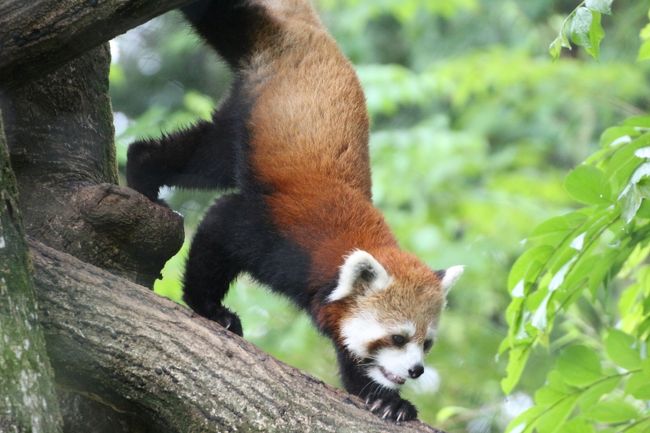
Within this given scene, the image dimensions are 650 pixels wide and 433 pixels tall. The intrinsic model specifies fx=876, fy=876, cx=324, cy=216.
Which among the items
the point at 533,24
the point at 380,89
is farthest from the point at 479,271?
the point at 533,24

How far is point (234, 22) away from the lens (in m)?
4.02

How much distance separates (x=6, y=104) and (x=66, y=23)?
59 cm

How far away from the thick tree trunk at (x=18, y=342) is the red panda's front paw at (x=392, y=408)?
1.17 m

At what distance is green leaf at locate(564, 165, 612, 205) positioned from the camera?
8.27 ft

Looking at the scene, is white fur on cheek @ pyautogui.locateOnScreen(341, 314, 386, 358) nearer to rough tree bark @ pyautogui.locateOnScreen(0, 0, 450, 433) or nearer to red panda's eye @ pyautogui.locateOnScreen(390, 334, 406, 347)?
red panda's eye @ pyautogui.locateOnScreen(390, 334, 406, 347)

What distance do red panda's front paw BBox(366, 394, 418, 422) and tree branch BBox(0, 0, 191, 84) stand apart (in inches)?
58.6

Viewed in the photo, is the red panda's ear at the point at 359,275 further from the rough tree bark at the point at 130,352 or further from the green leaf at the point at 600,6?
the green leaf at the point at 600,6

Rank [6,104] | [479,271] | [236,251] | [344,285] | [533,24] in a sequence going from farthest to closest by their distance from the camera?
1. [533,24]
2. [479,271]
3. [236,251]
4. [344,285]
5. [6,104]

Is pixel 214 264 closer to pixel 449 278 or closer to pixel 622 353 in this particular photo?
pixel 449 278

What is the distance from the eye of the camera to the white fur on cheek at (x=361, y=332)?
3768mm

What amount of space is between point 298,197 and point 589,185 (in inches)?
60.0

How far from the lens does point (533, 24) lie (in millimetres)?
11281

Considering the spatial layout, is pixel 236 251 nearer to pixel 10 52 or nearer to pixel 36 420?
pixel 10 52

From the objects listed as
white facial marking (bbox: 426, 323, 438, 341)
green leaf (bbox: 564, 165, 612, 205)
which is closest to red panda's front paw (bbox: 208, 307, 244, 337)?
white facial marking (bbox: 426, 323, 438, 341)
